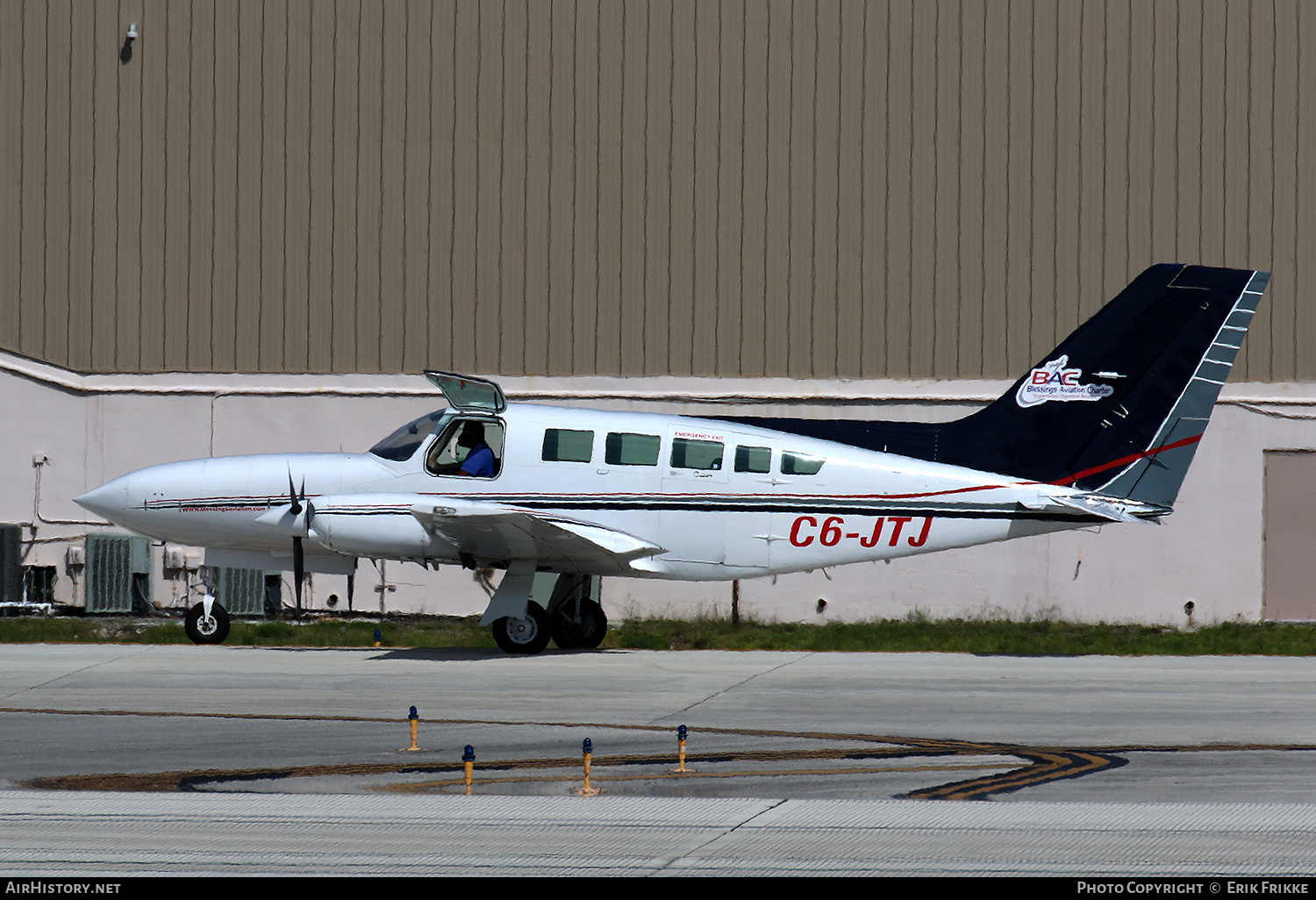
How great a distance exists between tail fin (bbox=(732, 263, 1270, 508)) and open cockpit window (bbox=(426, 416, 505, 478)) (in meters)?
4.54

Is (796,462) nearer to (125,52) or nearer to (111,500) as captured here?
(111,500)

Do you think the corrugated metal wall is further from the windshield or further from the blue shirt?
the blue shirt

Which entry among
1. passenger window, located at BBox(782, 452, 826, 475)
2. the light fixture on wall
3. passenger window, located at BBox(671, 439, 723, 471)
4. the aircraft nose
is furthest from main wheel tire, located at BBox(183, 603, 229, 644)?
the light fixture on wall

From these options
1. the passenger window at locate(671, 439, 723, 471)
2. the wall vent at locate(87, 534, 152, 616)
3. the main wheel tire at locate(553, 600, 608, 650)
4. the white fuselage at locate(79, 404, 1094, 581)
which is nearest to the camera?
the white fuselage at locate(79, 404, 1094, 581)

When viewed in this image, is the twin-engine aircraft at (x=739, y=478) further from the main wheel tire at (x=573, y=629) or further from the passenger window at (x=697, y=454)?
the main wheel tire at (x=573, y=629)

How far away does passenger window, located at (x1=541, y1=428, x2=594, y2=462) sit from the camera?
1666 cm

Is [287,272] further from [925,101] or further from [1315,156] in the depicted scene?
[1315,156]

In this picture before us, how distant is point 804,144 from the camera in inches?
923

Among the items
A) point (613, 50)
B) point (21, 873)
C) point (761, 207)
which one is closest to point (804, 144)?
point (761, 207)

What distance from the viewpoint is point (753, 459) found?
16.5m

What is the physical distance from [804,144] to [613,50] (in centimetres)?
371

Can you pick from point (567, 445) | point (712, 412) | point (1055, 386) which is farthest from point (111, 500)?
point (1055, 386)

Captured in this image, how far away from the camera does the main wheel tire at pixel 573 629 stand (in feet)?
57.4

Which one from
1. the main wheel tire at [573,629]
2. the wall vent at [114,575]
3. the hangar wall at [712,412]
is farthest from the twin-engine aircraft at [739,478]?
the hangar wall at [712,412]
